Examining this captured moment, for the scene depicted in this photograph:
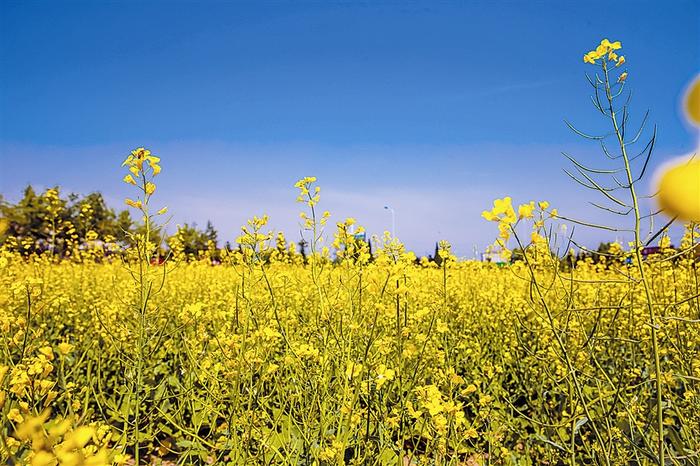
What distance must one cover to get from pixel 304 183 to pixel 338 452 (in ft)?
4.29

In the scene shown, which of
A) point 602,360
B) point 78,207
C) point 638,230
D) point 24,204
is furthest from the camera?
point 78,207

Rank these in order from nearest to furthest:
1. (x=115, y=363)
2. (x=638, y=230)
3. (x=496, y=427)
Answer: (x=638, y=230) → (x=496, y=427) → (x=115, y=363)

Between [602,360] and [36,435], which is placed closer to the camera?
[36,435]

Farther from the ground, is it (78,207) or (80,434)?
(78,207)

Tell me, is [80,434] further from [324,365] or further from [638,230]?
[324,365]

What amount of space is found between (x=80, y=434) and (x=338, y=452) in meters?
1.16

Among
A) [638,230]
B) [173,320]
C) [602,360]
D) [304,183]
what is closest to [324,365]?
[304,183]

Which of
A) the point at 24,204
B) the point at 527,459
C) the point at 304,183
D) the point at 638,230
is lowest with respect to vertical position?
the point at 527,459

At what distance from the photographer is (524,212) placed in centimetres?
129

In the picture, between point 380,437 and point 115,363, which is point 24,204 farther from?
point 380,437

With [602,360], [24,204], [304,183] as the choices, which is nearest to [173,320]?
[304,183]

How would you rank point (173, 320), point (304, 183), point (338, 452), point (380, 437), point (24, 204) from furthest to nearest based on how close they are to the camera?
point (24, 204), point (173, 320), point (304, 183), point (380, 437), point (338, 452)

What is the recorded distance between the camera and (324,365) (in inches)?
75.8

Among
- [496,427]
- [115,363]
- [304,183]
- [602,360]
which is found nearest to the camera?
[304,183]
